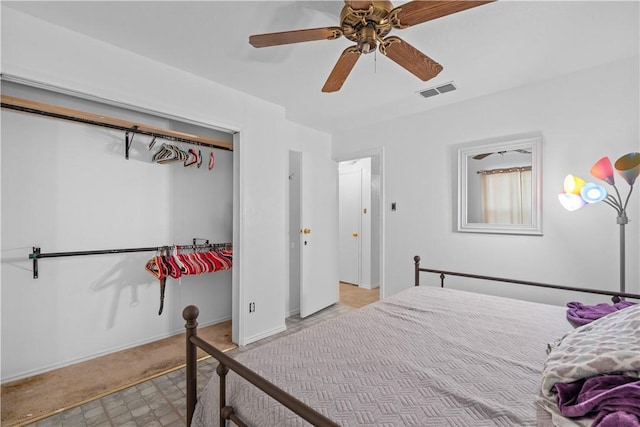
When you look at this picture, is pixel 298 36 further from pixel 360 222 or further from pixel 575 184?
pixel 360 222

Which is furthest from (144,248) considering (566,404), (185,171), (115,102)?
(566,404)

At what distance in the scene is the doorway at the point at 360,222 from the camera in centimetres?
502

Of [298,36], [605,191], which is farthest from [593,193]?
[298,36]

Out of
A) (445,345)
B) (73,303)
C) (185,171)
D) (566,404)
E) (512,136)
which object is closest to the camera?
(566,404)

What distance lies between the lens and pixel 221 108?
106 inches

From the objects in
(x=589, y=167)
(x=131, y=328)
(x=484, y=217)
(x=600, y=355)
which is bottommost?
(x=131, y=328)

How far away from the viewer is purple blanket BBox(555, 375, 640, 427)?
698 mm

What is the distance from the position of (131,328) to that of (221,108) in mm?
2239

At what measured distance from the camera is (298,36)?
1.50 m

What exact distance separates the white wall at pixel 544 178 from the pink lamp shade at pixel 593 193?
376mm

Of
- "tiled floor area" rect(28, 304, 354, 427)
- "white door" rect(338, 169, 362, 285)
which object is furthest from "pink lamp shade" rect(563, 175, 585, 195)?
"white door" rect(338, 169, 362, 285)

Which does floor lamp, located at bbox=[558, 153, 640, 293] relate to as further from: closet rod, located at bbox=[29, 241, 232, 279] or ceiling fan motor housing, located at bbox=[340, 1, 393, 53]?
closet rod, located at bbox=[29, 241, 232, 279]

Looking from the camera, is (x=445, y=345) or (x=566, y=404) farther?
(x=445, y=345)

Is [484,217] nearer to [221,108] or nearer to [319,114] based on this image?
[319,114]
